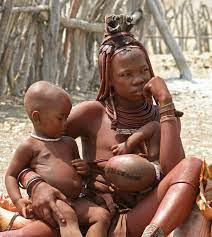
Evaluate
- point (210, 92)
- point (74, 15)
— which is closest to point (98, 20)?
point (74, 15)

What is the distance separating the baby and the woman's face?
0.87ft

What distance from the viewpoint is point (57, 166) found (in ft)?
10.2

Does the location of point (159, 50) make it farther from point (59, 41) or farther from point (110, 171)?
point (110, 171)

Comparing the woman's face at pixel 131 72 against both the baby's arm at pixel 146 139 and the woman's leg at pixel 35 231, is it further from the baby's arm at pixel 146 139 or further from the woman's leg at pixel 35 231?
the woman's leg at pixel 35 231

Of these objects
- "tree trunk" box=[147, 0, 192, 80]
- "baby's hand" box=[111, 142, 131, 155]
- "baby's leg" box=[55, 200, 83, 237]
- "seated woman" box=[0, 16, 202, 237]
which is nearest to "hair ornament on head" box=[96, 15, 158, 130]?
"seated woman" box=[0, 16, 202, 237]

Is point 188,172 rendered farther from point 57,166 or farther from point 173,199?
point 57,166

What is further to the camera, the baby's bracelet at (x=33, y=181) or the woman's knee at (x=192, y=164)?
the baby's bracelet at (x=33, y=181)

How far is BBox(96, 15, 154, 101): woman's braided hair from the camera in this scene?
3168 mm

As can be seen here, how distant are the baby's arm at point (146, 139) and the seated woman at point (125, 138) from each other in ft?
0.12

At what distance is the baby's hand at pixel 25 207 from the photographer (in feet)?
10.0

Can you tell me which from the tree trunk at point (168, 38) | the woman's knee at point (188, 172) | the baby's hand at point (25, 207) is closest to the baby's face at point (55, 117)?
the baby's hand at point (25, 207)

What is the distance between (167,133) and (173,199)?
0.30 metres

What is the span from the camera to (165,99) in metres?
2.99

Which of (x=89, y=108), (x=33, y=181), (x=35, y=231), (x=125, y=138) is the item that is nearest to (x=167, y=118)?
(x=125, y=138)
